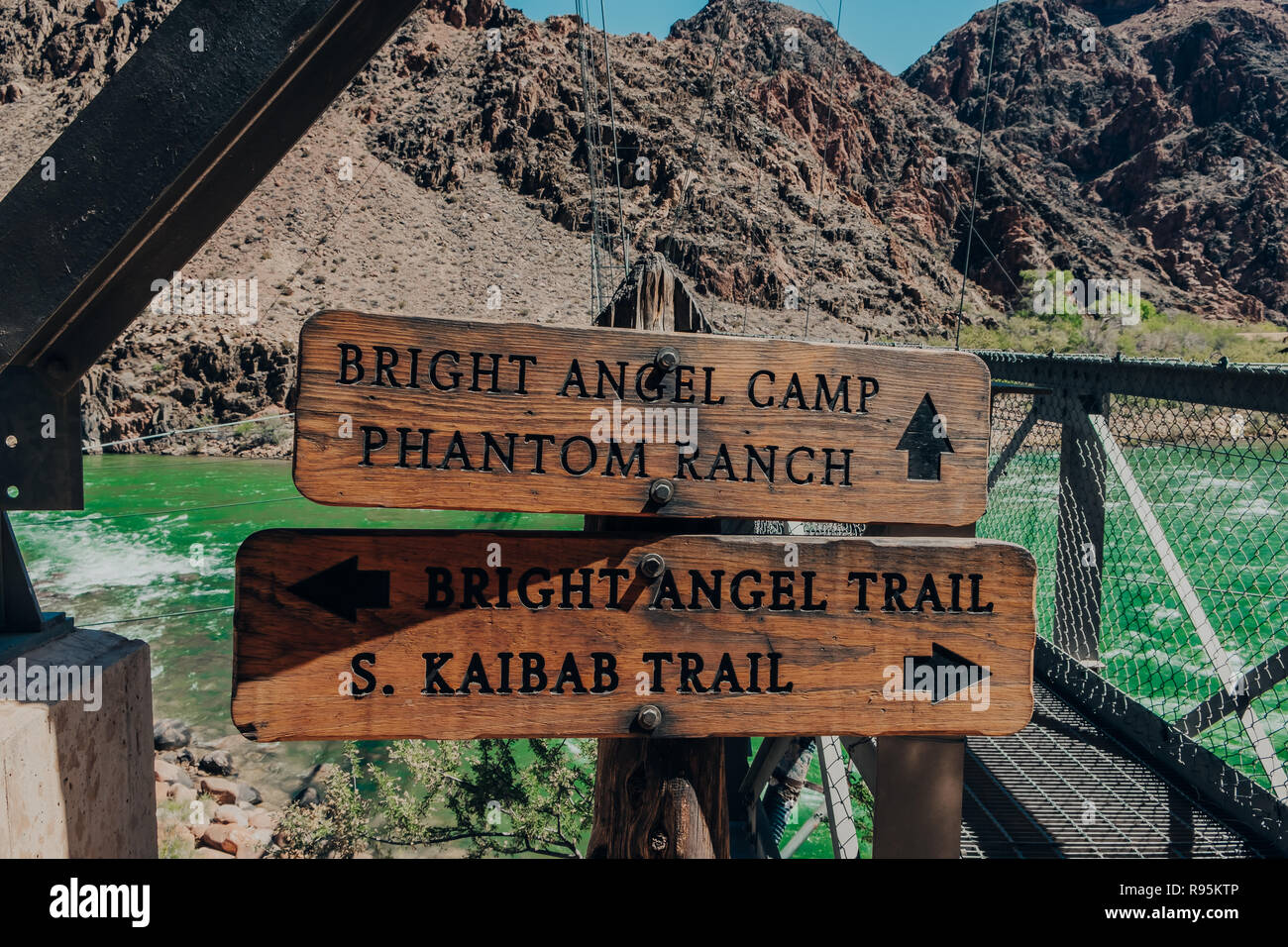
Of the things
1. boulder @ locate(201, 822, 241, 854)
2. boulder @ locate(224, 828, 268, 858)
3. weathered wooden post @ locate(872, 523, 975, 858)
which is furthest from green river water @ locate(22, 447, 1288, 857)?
weathered wooden post @ locate(872, 523, 975, 858)

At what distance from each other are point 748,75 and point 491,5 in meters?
23.1

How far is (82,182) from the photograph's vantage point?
1287 mm

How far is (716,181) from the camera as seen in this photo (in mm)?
56812

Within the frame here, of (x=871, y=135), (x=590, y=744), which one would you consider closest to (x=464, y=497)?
(x=590, y=744)

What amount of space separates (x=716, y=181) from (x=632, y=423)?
5922cm

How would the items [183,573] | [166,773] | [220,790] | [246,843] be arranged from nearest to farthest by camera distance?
[246,843] → [166,773] → [220,790] → [183,573]

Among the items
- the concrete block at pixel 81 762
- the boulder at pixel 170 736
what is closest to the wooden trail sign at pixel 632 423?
the concrete block at pixel 81 762

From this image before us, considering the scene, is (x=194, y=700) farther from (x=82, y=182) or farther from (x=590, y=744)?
(x=82, y=182)

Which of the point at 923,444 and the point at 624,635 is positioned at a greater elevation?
the point at 923,444

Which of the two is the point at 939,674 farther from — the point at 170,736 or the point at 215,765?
the point at 170,736

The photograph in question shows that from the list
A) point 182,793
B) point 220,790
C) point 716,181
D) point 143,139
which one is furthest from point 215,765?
point 716,181

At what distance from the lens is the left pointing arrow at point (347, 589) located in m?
1.27

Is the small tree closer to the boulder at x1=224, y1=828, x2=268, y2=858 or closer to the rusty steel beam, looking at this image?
the boulder at x1=224, y1=828, x2=268, y2=858

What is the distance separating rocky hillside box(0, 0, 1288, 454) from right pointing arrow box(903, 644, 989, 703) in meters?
31.9
